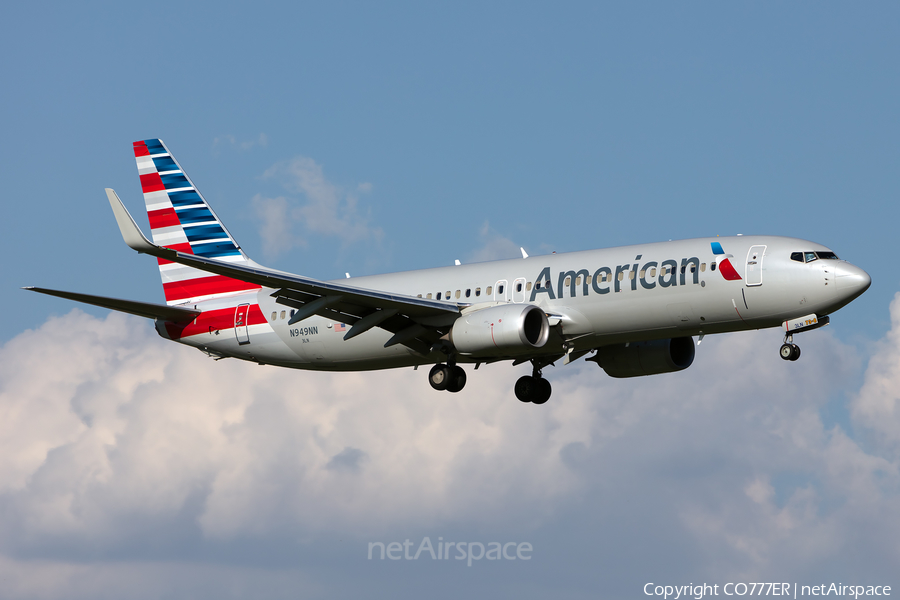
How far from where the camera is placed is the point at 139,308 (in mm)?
45344

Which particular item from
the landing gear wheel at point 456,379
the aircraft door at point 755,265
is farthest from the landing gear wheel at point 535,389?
the aircraft door at point 755,265

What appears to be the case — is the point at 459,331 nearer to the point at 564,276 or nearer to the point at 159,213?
the point at 564,276

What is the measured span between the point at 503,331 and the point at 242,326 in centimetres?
1354

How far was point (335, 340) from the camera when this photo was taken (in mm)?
45375

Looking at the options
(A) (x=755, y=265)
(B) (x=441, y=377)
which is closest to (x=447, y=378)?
(B) (x=441, y=377)

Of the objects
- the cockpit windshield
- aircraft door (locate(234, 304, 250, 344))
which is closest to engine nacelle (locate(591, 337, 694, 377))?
the cockpit windshield

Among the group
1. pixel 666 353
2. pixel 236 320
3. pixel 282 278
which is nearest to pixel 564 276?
pixel 666 353

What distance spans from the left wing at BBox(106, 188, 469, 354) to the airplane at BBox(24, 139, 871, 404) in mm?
61

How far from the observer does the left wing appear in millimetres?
36438

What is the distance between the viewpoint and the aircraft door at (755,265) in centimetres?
3750

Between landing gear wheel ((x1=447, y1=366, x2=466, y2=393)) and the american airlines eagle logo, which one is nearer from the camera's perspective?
the american airlines eagle logo

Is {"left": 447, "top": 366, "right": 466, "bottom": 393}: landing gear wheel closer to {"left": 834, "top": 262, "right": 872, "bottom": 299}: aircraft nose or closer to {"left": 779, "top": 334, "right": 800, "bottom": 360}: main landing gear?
{"left": 779, "top": 334, "right": 800, "bottom": 360}: main landing gear

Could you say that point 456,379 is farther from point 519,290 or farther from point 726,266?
point 726,266

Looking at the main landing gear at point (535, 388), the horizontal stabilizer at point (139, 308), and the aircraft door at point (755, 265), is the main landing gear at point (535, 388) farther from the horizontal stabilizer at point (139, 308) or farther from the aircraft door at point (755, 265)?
the horizontal stabilizer at point (139, 308)
